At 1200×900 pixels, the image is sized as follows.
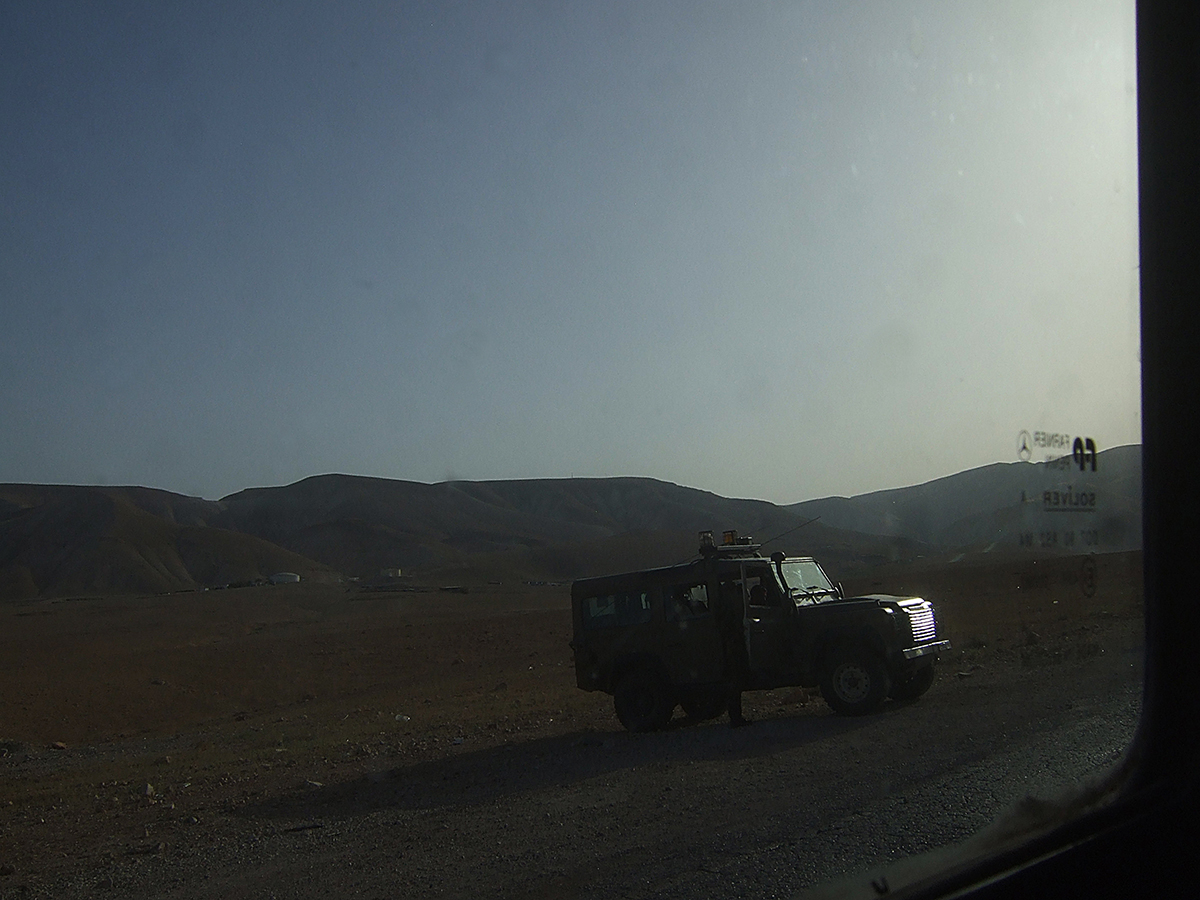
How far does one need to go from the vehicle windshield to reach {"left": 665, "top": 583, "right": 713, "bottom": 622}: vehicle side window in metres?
1.03

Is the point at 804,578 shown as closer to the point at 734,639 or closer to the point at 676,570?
the point at 734,639

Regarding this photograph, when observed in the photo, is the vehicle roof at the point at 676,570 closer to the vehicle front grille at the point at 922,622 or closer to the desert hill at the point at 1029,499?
the vehicle front grille at the point at 922,622

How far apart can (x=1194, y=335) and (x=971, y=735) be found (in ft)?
18.2

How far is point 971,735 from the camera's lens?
9.13 m

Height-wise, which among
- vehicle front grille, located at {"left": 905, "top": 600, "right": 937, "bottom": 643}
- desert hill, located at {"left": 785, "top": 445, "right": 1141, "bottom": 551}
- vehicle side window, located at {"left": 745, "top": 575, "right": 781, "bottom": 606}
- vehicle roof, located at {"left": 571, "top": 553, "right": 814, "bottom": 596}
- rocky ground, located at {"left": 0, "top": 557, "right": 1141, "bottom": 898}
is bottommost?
rocky ground, located at {"left": 0, "top": 557, "right": 1141, "bottom": 898}

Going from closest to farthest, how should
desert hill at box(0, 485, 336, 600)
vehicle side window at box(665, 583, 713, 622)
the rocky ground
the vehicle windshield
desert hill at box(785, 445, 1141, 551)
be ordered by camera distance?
desert hill at box(785, 445, 1141, 551), the rocky ground, vehicle side window at box(665, 583, 713, 622), the vehicle windshield, desert hill at box(0, 485, 336, 600)

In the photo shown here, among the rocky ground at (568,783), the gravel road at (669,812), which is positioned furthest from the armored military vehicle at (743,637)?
the gravel road at (669,812)

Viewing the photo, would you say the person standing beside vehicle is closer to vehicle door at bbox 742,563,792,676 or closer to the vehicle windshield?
vehicle door at bbox 742,563,792,676

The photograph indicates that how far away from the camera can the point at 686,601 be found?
12.6 m

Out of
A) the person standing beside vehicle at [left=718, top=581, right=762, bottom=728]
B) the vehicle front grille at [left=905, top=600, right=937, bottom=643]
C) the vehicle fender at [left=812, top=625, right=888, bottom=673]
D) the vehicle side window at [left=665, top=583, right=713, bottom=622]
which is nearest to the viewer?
the vehicle fender at [left=812, top=625, right=888, bottom=673]

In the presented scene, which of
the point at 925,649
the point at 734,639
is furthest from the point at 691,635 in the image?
the point at 925,649

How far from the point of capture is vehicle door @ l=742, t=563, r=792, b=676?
1214 cm

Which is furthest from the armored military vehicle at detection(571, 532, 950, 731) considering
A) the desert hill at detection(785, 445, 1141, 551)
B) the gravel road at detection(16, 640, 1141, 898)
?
the desert hill at detection(785, 445, 1141, 551)

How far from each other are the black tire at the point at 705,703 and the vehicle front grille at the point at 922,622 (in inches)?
89.5
